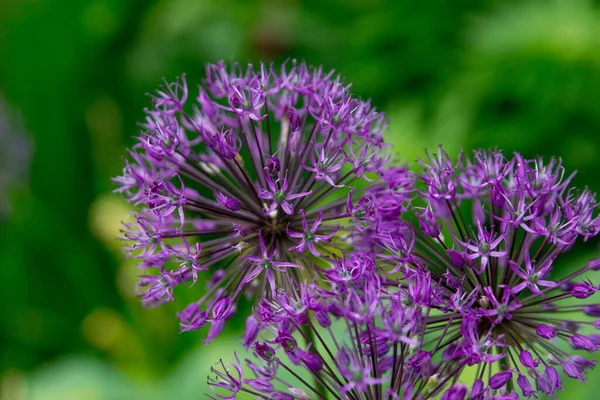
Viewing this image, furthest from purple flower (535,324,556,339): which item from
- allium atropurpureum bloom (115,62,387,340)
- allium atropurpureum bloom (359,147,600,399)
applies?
allium atropurpureum bloom (115,62,387,340)

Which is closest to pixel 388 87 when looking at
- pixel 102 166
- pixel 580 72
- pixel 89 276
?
pixel 580 72

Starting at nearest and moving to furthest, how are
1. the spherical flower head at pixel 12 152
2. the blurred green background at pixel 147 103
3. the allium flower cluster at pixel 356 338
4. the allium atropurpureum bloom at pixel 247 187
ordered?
the allium flower cluster at pixel 356 338 → the allium atropurpureum bloom at pixel 247 187 → the blurred green background at pixel 147 103 → the spherical flower head at pixel 12 152

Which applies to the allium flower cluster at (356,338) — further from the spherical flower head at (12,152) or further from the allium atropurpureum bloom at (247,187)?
the spherical flower head at (12,152)

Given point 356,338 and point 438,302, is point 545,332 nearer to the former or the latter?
point 438,302

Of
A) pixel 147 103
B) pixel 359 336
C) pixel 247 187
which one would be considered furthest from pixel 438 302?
pixel 147 103

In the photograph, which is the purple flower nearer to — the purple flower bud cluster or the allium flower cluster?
the purple flower bud cluster

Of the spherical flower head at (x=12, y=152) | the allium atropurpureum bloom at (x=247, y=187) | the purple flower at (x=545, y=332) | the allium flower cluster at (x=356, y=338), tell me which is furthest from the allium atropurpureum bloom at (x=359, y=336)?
the spherical flower head at (x=12, y=152)

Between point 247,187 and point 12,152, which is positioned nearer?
point 247,187

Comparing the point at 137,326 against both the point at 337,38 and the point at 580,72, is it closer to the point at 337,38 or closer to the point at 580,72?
the point at 337,38
